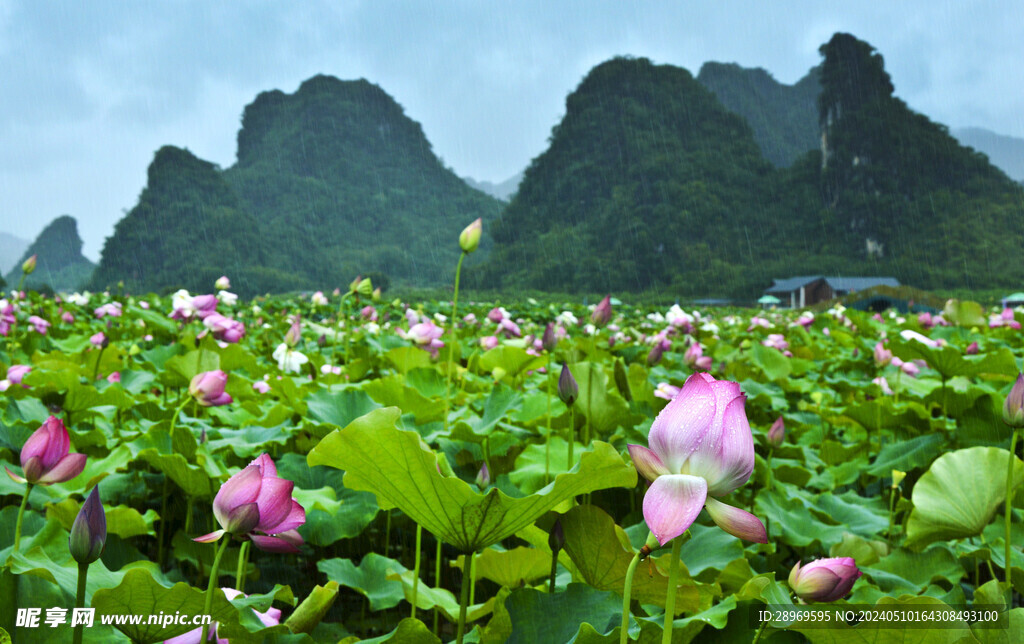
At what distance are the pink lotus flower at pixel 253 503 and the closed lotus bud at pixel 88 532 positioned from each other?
0.08 m

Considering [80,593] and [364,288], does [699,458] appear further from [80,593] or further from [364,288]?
[364,288]

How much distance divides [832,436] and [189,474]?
6.22 ft

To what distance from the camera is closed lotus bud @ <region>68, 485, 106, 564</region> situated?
0.52m

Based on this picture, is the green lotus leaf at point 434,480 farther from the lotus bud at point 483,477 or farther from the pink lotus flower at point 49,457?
the pink lotus flower at point 49,457

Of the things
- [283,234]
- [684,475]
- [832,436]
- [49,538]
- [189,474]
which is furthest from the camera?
[283,234]

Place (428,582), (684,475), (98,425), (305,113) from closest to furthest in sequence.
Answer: (684,475), (428,582), (98,425), (305,113)

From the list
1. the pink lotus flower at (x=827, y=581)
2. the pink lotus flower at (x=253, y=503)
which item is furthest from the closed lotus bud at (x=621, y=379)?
the pink lotus flower at (x=253, y=503)

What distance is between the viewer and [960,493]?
995 mm

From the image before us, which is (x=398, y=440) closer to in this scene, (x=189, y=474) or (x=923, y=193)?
(x=189, y=474)

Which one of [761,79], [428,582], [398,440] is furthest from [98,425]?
[761,79]

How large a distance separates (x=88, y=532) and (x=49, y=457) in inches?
9.4

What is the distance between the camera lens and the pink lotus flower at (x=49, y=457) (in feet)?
2.27

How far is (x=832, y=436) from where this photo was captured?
210 cm

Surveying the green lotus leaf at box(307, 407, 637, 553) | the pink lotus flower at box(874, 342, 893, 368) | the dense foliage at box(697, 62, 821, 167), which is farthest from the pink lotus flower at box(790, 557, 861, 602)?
the dense foliage at box(697, 62, 821, 167)
